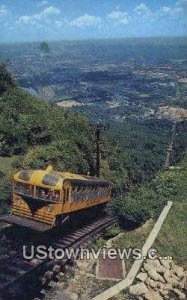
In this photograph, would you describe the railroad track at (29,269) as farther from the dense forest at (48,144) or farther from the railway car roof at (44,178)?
the dense forest at (48,144)

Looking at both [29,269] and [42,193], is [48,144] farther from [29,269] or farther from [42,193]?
[29,269]

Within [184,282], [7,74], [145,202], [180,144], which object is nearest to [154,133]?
[180,144]

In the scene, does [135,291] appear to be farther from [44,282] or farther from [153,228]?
[153,228]

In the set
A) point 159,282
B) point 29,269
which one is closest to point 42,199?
point 29,269

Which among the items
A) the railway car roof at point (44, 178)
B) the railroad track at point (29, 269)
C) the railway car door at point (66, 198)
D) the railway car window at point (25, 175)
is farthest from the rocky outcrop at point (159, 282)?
the railway car window at point (25, 175)

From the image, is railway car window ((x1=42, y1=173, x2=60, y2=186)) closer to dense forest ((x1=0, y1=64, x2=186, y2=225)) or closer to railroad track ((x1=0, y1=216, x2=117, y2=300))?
railroad track ((x1=0, y1=216, x2=117, y2=300))

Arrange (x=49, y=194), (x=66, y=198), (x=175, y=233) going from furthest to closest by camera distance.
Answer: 1. (x=175, y=233)
2. (x=66, y=198)
3. (x=49, y=194)
